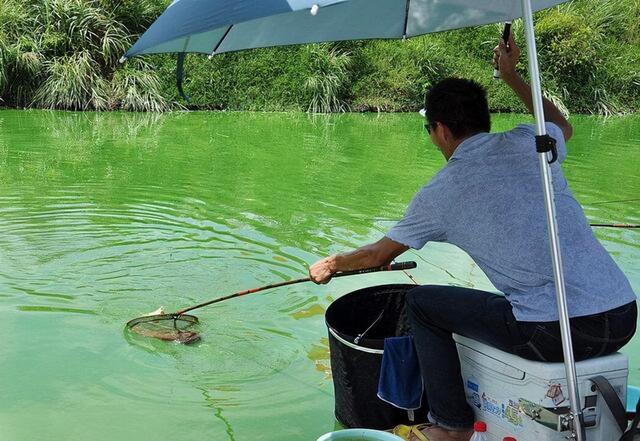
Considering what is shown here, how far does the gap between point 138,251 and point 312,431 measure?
291 centimetres

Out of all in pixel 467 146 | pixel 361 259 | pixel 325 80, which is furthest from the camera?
pixel 325 80

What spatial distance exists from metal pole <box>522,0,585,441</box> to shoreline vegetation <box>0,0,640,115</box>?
15.8m

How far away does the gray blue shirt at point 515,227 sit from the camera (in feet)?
6.98

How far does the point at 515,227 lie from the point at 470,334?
39 centimetres

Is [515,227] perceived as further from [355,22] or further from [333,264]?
[355,22]

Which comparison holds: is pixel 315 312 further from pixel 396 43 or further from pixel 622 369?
pixel 396 43

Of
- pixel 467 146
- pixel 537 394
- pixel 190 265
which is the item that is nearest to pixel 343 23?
pixel 467 146

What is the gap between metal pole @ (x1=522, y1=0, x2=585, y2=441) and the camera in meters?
2.00

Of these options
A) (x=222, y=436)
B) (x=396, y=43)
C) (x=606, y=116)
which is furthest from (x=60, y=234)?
(x=606, y=116)

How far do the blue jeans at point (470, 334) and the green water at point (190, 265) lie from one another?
658 millimetres

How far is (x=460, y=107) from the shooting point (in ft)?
7.75

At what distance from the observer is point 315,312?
425 cm

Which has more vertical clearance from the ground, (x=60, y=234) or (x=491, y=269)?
(x=491, y=269)

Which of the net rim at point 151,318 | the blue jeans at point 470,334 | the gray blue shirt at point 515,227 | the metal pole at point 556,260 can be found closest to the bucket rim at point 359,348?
the blue jeans at point 470,334
